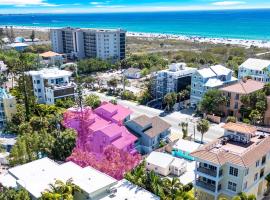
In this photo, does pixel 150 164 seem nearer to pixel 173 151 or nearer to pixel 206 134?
pixel 173 151

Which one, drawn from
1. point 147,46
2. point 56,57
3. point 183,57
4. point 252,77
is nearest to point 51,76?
point 252,77

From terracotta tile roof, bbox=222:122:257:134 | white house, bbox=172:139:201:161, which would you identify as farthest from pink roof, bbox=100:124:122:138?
terracotta tile roof, bbox=222:122:257:134

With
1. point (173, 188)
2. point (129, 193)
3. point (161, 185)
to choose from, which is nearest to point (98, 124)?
point (161, 185)

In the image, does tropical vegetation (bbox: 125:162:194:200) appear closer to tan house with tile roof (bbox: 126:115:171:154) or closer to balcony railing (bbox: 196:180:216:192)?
balcony railing (bbox: 196:180:216:192)

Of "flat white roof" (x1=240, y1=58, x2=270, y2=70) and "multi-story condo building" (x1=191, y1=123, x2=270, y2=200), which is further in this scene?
"flat white roof" (x1=240, y1=58, x2=270, y2=70)

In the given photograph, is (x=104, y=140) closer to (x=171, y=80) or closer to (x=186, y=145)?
(x=186, y=145)

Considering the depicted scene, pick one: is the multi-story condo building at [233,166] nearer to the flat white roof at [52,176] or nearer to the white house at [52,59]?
the flat white roof at [52,176]

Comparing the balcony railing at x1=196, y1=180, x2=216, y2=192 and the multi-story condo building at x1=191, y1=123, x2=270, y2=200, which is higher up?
the multi-story condo building at x1=191, y1=123, x2=270, y2=200
